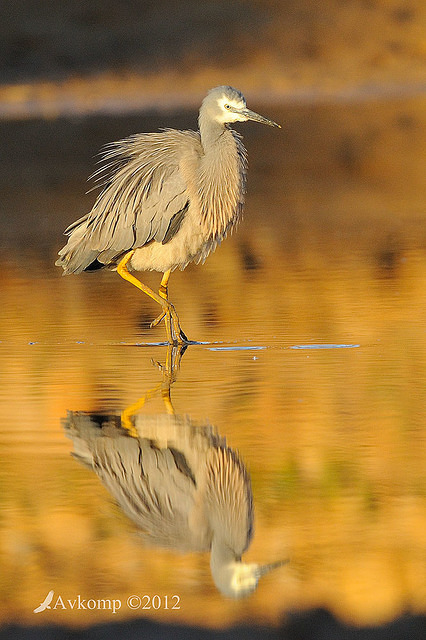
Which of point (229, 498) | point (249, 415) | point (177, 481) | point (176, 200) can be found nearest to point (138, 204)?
point (176, 200)

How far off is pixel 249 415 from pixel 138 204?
277 cm

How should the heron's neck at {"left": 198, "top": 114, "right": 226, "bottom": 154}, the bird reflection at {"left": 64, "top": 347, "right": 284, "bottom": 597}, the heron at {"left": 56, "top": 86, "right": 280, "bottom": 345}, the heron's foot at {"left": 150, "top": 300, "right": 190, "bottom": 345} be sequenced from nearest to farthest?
the bird reflection at {"left": 64, "top": 347, "right": 284, "bottom": 597} < the heron's foot at {"left": 150, "top": 300, "right": 190, "bottom": 345} < the heron at {"left": 56, "top": 86, "right": 280, "bottom": 345} < the heron's neck at {"left": 198, "top": 114, "right": 226, "bottom": 154}

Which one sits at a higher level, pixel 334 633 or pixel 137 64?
pixel 137 64

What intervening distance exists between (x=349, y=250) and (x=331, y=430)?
293 inches

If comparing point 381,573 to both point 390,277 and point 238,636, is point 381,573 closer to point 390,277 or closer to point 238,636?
point 238,636

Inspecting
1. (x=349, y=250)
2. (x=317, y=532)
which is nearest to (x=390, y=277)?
(x=349, y=250)

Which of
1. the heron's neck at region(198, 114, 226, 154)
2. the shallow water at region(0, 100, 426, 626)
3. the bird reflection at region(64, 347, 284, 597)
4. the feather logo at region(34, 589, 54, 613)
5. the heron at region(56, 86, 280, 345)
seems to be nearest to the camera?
the feather logo at region(34, 589, 54, 613)

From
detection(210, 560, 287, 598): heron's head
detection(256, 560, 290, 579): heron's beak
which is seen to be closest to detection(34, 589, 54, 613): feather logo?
detection(210, 560, 287, 598): heron's head

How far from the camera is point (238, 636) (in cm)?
452

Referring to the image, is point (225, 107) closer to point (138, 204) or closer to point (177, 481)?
point (138, 204)

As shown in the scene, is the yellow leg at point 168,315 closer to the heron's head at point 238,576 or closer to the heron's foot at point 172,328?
the heron's foot at point 172,328

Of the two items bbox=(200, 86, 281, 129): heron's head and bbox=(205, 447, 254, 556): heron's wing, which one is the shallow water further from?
bbox=(200, 86, 281, 129): heron's head

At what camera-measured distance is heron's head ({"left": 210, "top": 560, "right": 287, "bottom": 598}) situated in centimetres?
492

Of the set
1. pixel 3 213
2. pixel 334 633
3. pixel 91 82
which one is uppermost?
pixel 91 82
